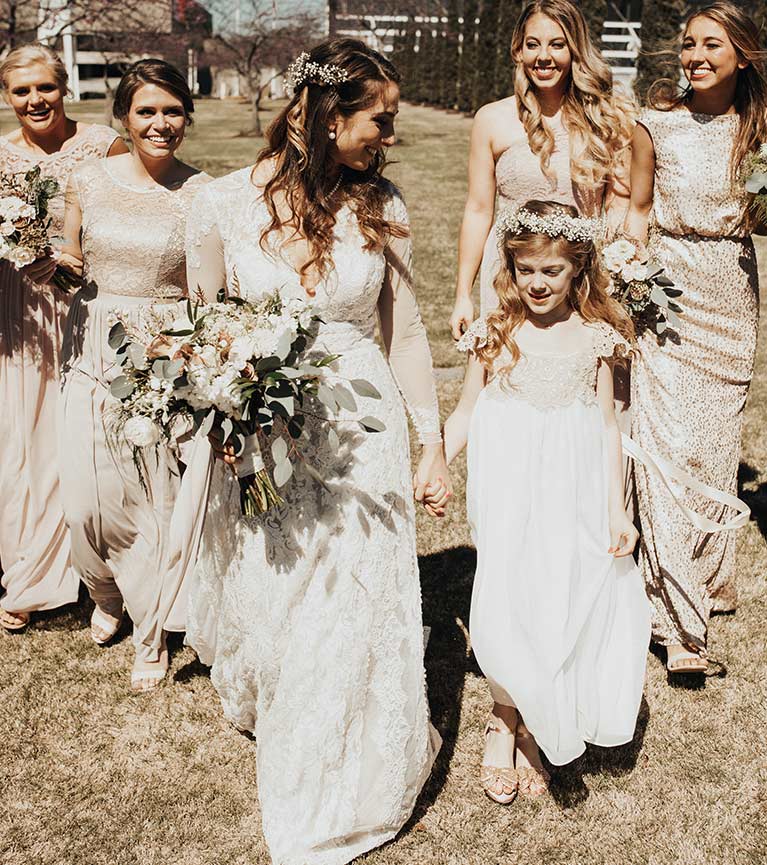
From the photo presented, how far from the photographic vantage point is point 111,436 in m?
4.43

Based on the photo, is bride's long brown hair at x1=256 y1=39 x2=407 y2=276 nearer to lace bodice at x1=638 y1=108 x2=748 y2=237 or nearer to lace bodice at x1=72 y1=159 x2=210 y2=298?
lace bodice at x1=72 y1=159 x2=210 y2=298

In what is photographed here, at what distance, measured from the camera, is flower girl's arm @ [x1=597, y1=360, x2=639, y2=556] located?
3811 millimetres

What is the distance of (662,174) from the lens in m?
4.56

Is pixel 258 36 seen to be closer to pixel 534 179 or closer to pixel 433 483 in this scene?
pixel 534 179

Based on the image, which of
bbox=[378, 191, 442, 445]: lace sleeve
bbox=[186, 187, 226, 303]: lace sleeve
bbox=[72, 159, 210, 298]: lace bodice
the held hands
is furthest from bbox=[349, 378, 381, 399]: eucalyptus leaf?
bbox=[72, 159, 210, 298]: lace bodice

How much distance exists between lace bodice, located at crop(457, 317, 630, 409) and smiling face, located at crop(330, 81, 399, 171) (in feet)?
2.96

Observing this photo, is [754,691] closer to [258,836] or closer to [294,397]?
[258,836]

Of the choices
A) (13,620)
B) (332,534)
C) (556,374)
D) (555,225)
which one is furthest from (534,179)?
(13,620)

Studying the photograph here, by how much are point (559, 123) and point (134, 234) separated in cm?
210

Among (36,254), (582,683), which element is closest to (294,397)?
(582,683)

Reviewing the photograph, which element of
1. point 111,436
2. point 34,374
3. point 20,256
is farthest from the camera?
point 34,374

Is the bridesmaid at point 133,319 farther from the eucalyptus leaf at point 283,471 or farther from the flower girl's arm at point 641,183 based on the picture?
the flower girl's arm at point 641,183

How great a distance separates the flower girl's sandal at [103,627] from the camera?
4.91 meters

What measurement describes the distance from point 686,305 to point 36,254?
120 inches
